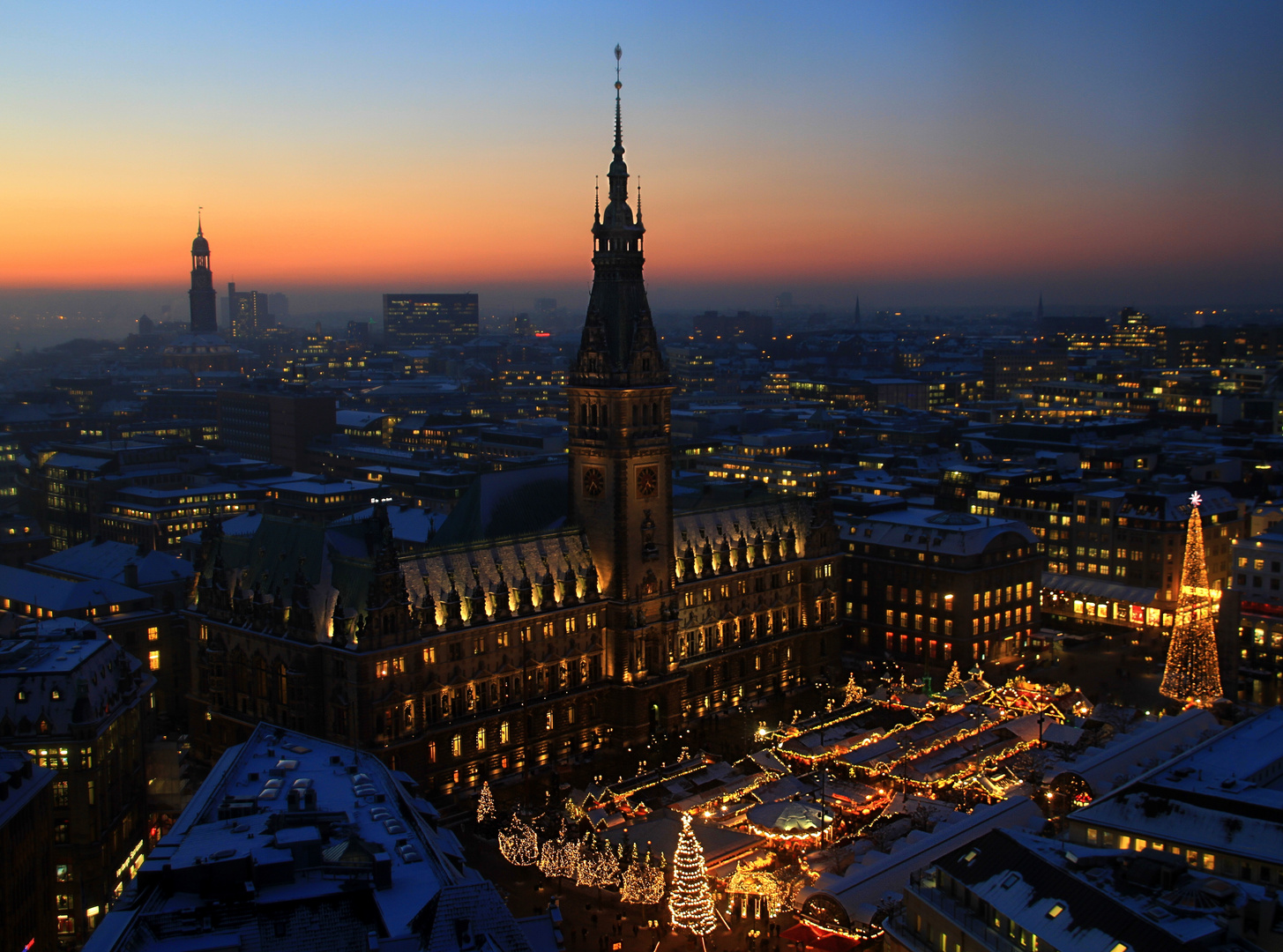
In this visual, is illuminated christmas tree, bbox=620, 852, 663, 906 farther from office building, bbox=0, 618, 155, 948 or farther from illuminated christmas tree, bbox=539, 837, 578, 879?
office building, bbox=0, 618, 155, 948

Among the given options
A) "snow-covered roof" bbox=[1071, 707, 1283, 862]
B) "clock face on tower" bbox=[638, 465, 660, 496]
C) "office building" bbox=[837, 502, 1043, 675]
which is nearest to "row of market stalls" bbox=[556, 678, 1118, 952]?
"snow-covered roof" bbox=[1071, 707, 1283, 862]

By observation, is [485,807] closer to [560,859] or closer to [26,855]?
[560,859]

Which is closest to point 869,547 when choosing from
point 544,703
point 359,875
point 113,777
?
point 544,703

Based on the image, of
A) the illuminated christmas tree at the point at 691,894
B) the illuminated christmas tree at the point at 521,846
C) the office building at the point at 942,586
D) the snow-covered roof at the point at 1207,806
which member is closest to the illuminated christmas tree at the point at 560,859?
the illuminated christmas tree at the point at 521,846

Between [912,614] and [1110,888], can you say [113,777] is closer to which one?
[1110,888]

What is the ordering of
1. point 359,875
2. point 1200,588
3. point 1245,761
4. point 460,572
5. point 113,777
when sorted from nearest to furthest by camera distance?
point 359,875, point 1245,761, point 113,777, point 460,572, point 1200,588

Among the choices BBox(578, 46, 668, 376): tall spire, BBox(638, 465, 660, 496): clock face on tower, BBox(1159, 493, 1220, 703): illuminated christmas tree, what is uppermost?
BBox(578, 46, 668, 376): tall spire
